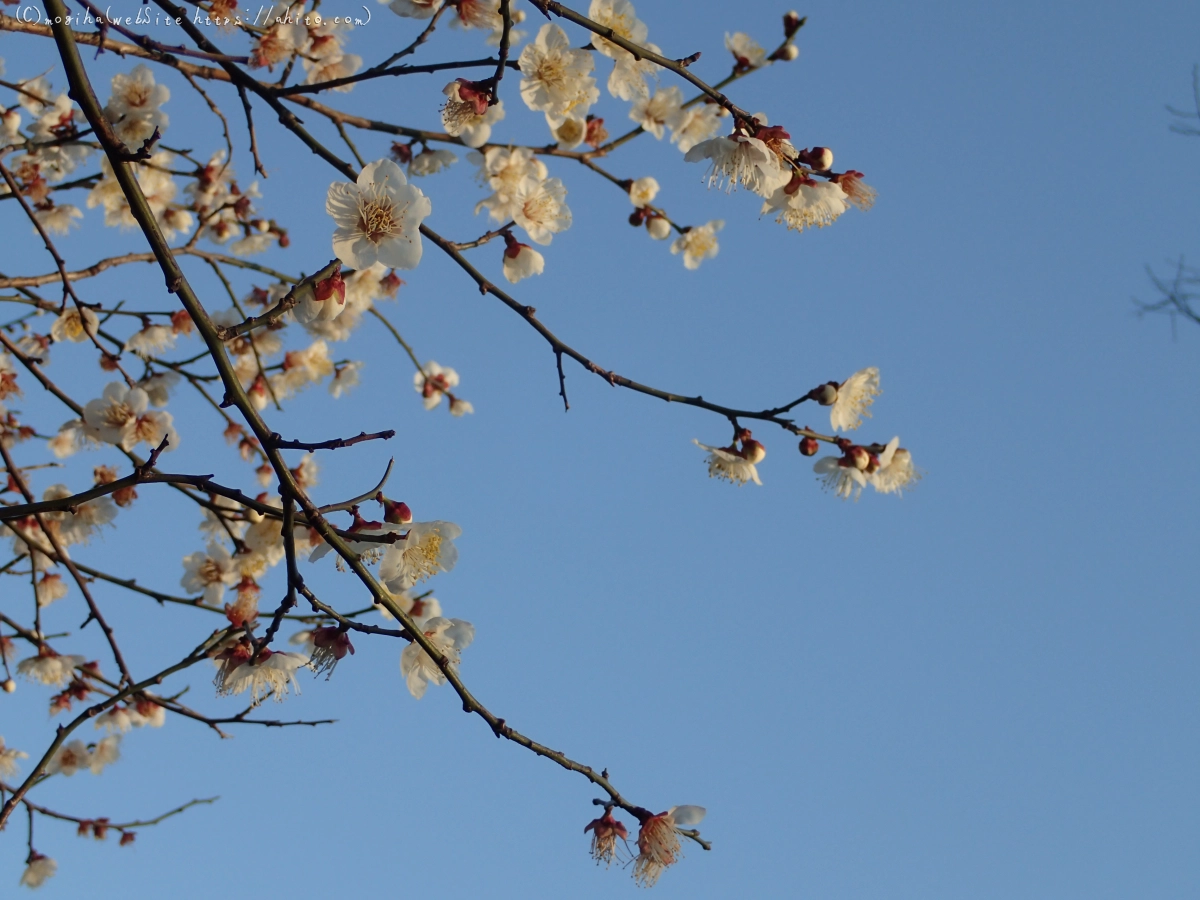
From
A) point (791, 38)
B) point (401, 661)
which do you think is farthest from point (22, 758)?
point (791, 38)

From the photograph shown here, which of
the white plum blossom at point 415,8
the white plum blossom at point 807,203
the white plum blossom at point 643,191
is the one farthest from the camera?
the white plum blossom at point 643,191

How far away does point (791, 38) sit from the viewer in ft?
9.57

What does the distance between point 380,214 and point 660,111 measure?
150cm

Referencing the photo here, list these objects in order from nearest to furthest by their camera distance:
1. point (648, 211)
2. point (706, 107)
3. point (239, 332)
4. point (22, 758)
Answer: point (239, 332)
point (706, 107)
point (648, 211)
point (22, 758)

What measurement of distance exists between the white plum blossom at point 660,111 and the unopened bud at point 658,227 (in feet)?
1.91

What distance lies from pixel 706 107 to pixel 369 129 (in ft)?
4.00

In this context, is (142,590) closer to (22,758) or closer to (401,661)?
(401,661)

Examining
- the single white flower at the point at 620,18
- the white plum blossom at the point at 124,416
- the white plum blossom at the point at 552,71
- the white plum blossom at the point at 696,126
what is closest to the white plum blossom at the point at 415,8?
the white plum blossom at the point at 552,71

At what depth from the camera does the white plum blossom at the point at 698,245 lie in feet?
13.5

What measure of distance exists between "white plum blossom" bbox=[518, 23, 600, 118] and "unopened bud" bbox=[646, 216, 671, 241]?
1.04 metres

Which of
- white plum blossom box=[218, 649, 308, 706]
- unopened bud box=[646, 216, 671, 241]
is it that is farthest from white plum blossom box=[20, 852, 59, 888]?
unopened bud box=[646, 216, 671, 241]

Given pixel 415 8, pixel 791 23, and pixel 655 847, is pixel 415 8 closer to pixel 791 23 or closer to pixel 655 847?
pixel 791 23

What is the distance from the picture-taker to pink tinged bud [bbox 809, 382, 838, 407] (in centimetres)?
268

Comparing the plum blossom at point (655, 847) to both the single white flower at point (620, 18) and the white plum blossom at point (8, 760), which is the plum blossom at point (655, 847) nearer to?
the single white flower at point (620, 18)
